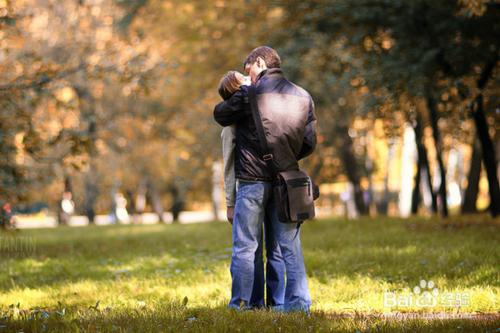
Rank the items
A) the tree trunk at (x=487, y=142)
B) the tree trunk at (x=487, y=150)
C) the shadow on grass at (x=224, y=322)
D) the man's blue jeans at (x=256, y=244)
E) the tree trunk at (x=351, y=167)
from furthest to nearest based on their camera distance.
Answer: the tree trunk at (x=351, y=167), the tree trunk at (x=487, y=150), the tree trunk at (x=487, y=142), the man's blue jeans at (x=256, y=244), the shadow on grass at (x=224, y=322)

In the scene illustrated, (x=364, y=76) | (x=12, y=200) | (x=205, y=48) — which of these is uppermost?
(x=205, y=48)

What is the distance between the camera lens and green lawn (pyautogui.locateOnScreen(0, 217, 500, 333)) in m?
5.70

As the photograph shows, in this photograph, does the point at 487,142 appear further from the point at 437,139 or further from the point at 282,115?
the point at 282,115

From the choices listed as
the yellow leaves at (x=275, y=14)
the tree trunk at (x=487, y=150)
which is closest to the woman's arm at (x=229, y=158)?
the tree trunk at (x=487, y=150)

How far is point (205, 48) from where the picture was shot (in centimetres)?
2495

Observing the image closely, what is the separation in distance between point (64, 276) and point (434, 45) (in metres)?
9.25

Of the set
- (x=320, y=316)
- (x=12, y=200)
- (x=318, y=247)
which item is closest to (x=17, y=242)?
(x=12, y=200)

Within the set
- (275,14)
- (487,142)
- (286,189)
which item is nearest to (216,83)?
(275,14)

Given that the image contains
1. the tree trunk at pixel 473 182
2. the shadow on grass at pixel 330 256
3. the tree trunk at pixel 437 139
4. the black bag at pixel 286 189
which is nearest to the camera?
the black bag at pixel 286 189

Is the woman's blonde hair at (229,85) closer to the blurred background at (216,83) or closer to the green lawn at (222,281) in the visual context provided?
the green lawn at (222,281)

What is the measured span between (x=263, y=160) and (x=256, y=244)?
2.33ft

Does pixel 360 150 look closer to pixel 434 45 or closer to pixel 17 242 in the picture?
pixel 434 45

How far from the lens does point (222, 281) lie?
9.10m

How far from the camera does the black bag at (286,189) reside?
20.5 ft
